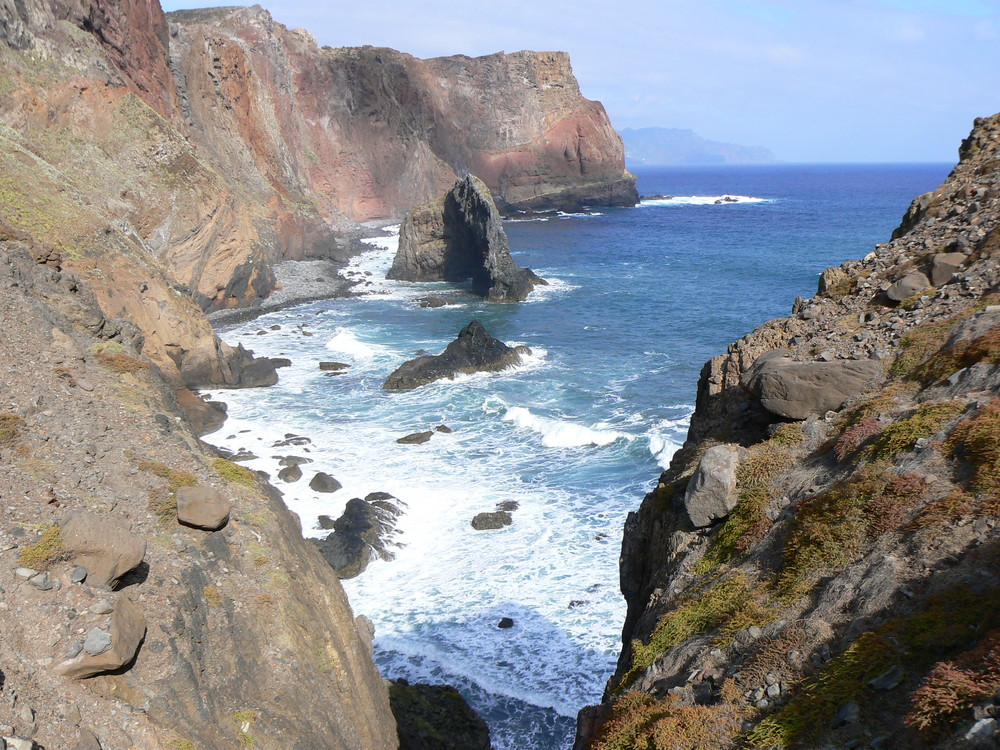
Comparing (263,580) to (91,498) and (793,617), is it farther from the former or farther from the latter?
(793,617)

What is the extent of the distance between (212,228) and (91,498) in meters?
35.5

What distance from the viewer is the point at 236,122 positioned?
6788cm

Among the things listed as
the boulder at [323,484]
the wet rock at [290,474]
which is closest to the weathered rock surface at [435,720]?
the boulder at [323,484]

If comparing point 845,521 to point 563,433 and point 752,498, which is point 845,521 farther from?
point 563,433

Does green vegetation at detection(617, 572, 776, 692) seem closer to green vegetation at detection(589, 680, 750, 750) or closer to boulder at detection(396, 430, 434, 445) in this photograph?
green vegetation at detection(589, 680, 750, 750)

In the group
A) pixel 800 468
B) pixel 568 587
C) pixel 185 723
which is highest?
pixel 800 468

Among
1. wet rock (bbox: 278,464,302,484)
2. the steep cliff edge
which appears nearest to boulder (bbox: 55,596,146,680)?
the steep cliff edge

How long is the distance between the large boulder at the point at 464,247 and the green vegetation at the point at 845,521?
49.4 meters

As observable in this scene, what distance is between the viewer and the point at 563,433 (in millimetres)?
31438

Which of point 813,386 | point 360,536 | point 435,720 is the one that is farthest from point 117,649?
point 360,536

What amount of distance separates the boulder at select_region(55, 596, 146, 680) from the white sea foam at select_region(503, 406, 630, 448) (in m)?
21.2

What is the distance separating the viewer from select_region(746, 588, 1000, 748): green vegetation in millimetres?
6508

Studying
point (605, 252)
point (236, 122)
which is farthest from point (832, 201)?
point (236, 122)

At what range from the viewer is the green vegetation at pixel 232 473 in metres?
14.8
